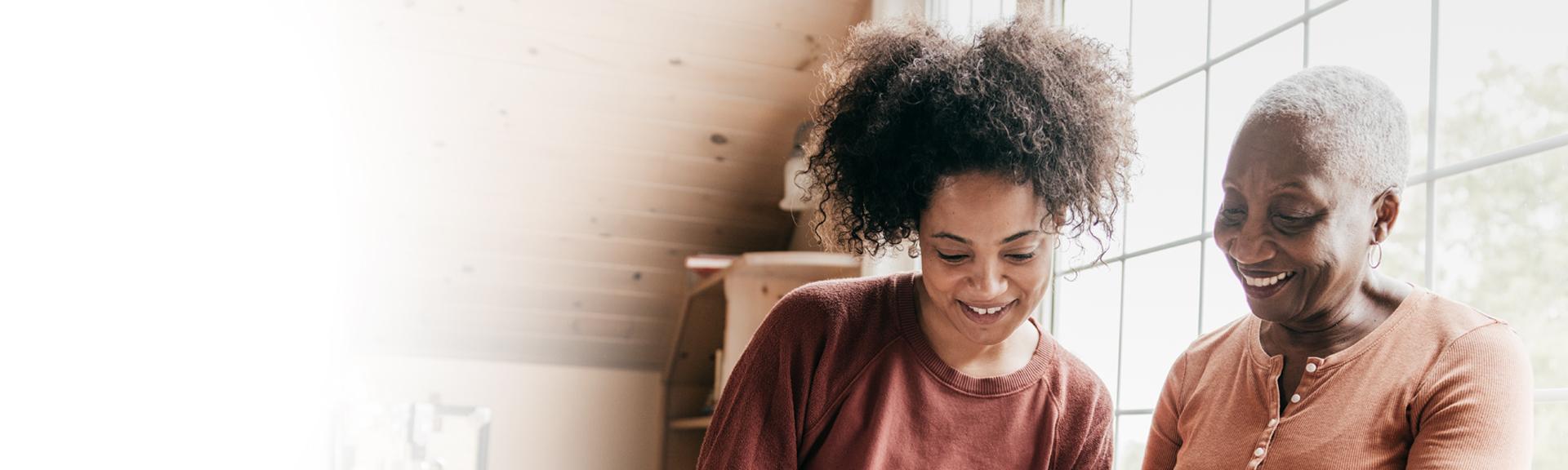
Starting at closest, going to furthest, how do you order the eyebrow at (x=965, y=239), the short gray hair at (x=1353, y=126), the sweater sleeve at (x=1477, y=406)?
1. the sweater sleeve at (x=1477, y=406)
2. the short gray hair at (x=1353, y=126)
3. the eyebrow at (x=965, y=239)

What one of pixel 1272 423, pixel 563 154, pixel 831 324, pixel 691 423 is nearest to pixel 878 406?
pixel 831 324

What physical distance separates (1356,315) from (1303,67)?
58 cm

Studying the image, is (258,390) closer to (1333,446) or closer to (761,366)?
(761,366)

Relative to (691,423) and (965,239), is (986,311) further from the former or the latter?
(691,423)

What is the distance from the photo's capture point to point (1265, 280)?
1.06 m

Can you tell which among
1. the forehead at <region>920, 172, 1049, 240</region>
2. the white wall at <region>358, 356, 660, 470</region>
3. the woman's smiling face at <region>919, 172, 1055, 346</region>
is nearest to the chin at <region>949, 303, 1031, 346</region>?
the woman's smiling face at <region>919, 172, 1055, 346</region>

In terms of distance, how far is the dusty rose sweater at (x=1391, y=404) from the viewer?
90 cm

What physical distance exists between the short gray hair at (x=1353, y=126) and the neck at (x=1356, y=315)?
8cm

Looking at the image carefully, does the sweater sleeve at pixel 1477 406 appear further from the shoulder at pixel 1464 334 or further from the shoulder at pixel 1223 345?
the shoulder at pixel 1223 345

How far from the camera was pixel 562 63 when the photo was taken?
307cm

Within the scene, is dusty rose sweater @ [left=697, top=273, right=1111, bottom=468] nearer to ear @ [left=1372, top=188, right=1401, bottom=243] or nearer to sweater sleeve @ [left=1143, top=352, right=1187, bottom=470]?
sweater sleeve @ [left=1143, top=352, right=1187, bottom=470]

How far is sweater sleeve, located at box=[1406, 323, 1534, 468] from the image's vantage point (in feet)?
2.92

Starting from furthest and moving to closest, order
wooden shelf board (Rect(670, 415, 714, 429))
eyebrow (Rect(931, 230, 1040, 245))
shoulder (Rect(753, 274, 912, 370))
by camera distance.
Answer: wooden shelf board (Rect(670, 415, 714, 429)) → shoulder (Rect(753, 274, 912, 370)) → eyebrow (Rect(931, 230, 1040, 245))

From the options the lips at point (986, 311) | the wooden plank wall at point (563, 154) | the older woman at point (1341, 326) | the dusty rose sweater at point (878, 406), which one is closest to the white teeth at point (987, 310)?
the lips at point (986, 311)
